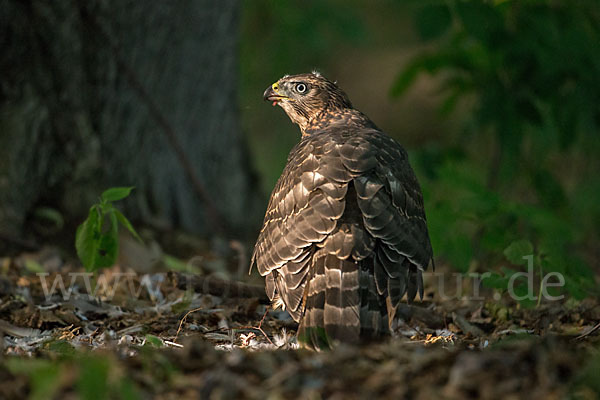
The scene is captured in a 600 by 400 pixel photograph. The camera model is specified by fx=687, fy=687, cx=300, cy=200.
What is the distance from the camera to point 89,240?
3.58m

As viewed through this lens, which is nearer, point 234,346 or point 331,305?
point 331,305

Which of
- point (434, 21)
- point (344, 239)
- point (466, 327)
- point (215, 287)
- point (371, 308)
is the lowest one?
point (466, 327)

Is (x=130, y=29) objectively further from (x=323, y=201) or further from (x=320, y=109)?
(x=323, y=201)

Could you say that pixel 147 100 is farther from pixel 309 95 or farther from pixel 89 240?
pixel 89 240

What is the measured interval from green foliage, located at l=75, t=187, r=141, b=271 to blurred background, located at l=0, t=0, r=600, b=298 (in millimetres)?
1082

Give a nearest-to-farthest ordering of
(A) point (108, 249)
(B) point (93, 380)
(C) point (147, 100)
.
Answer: (B) point (93, 380), (A) point (108, 249), (C) point (147, 100)

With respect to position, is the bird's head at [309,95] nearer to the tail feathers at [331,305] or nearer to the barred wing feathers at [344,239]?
the barred wing feathers at [344,239]

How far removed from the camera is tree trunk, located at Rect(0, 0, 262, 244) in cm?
457

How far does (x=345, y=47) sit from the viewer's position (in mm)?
15688

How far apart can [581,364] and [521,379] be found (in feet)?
0.69

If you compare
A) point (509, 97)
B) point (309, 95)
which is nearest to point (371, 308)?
point (309, 95)

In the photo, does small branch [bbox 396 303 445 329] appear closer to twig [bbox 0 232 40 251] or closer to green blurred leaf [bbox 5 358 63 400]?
green blurred leaf [bbox 5 358 63 400]

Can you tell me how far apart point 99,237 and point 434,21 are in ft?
9.13

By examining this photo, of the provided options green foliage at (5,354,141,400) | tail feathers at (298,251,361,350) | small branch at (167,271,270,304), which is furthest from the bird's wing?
green foliage at (5,354,141,400)
